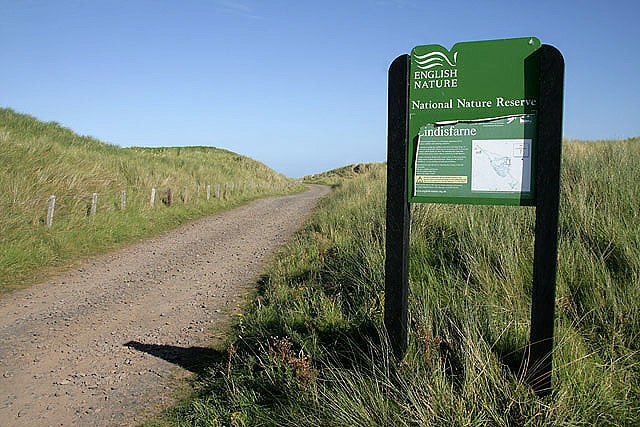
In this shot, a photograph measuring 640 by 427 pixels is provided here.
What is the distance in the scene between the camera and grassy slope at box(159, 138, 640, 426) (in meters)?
2.86

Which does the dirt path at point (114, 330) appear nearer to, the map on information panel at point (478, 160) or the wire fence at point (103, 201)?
the wire fence at point (103, 201)

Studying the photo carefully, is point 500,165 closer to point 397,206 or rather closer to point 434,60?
point 397,206

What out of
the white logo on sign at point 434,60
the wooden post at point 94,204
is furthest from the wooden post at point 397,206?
the wooden post at point 94,204

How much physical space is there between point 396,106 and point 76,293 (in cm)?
630

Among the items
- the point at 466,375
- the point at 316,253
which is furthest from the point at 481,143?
the point at 316,253

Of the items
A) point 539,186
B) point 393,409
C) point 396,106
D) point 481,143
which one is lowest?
point 393,409

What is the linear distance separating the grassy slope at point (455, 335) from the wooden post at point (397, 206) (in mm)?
166

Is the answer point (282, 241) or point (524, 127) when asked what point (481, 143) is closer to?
point (524, 127)

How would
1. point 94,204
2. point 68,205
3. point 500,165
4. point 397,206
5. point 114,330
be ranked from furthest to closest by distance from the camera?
point 94,204 < point 68,205 < point 114,330 < point 397,206 < point 500,165

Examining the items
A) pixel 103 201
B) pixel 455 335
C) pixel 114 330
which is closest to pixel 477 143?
pixel 455 335

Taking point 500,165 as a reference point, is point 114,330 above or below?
below

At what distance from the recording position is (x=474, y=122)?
3350 mm

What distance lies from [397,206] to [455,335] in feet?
3.57

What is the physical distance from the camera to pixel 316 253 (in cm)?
801
